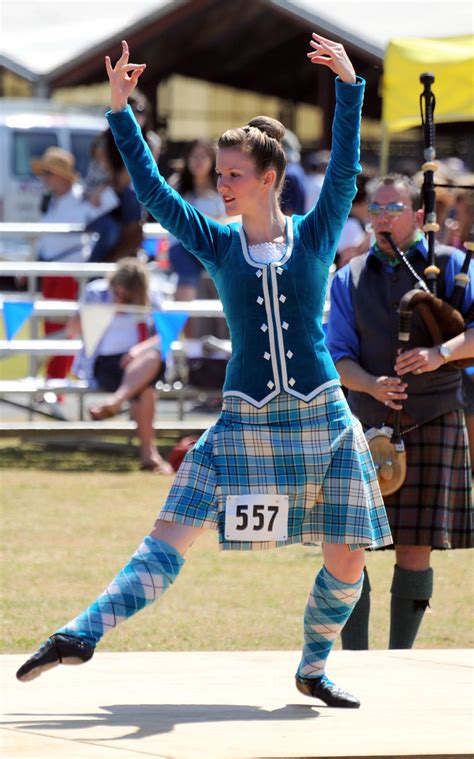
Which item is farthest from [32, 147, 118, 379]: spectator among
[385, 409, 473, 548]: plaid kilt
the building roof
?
[385, 409, 473, 548]: plaid kilt

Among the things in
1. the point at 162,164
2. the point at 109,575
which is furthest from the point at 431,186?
the point at 162,164

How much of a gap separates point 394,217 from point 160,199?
1.27 m

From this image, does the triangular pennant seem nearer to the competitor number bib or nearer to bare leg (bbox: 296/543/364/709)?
bare leg (bbox: 296/543/364/709)

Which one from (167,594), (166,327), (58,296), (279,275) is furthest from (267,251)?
(58,296)

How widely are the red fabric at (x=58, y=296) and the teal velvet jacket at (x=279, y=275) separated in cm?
727

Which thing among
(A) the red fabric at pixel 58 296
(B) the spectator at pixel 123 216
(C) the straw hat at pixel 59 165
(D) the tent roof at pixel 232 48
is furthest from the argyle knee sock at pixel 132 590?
(D) the tent roof at pixel 232 48

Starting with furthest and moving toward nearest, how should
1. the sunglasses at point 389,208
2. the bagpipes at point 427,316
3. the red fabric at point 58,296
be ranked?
the red fabric at point 58,296 < the sunglasses at point 389,208 < the bagpipes at point 427,316

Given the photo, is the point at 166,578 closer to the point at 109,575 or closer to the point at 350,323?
the point at 350,323

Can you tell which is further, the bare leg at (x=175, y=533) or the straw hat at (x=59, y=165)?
the straw hat at (x=59, y=165)

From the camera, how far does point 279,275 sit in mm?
4043

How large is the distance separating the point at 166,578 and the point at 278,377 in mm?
612

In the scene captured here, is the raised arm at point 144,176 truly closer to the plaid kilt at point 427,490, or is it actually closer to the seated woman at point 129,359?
the plaid kilt at point 427,490

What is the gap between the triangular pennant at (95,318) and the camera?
400 inches

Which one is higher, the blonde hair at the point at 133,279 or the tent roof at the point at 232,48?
the tent roof at the point at 232,48
